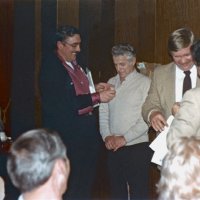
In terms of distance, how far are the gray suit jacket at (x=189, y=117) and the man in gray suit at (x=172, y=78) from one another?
27.3 inches

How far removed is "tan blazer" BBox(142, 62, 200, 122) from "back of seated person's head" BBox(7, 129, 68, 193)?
1.53 m

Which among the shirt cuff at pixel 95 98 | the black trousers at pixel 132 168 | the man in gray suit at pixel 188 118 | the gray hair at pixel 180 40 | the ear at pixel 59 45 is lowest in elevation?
the black trousers at pixel 132 168

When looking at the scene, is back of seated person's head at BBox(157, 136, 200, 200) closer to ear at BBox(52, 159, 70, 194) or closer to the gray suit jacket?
ear at BBox(52, 159, 70, 194)

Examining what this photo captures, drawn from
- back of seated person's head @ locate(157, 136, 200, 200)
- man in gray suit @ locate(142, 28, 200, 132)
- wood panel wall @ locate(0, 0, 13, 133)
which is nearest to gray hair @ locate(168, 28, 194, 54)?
man in gray suit @ locate(142, 28, 200, 132)

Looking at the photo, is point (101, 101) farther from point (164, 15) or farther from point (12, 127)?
point (12, 127)

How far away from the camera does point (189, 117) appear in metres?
2.47

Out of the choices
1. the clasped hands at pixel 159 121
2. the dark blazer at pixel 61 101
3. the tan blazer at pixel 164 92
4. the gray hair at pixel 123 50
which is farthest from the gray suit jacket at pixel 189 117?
the gray hair at pixel 123 50

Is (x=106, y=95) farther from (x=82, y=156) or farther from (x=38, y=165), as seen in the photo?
(x=38, y=165)

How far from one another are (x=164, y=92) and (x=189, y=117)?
3.00 ft

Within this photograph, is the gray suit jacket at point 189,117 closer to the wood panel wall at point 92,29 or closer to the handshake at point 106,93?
the handshake at point 106,93

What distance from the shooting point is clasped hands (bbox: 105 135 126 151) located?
13.3 feet

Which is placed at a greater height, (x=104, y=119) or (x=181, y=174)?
(x=181, y=174)

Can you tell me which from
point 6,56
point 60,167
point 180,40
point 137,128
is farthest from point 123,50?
point 60,167

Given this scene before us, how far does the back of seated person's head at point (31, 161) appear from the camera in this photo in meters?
1.85
